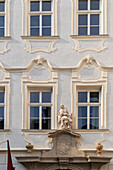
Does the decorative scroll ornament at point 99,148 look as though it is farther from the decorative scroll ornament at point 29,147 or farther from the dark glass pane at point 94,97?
the decorative scroll ornament at point 29,147

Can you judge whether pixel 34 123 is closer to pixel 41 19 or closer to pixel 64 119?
pixel 64 119

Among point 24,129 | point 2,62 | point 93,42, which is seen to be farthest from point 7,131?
point 93,42

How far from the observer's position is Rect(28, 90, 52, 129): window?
71.7 ft

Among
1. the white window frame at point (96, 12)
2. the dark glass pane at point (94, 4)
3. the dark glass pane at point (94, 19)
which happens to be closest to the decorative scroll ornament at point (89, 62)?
the white window frame at point (96, 12)

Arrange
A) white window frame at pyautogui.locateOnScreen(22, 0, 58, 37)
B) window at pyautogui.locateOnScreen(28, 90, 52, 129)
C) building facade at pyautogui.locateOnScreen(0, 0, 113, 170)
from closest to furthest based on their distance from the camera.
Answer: building facade at pyautogui.locateOnScreen(0, 0, 113, 170)
window at pyautogui.locateOnScreen(28, 90, 52, 129)
white window frame at pyautogui.locateOnScreen(22, 0, 58, 37)

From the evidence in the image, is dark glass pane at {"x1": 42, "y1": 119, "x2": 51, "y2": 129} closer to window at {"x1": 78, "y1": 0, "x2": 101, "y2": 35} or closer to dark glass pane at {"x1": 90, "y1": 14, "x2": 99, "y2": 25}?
window at {"x1": 78, "y1": 0, "x2": 101, "y2": 35}

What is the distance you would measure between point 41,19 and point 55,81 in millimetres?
2005

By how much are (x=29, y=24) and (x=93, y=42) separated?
204cm

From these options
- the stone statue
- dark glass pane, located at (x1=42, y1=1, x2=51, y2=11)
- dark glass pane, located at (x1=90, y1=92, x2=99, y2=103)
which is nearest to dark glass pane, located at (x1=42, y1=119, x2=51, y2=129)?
the stone statue

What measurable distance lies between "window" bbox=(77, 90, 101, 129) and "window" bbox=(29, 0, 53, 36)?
2.15m

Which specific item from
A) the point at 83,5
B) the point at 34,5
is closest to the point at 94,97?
the point at 83,5

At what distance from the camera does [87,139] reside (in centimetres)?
2148

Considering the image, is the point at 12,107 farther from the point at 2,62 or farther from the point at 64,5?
the point at 64,5

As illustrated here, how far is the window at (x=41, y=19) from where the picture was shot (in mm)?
22266
